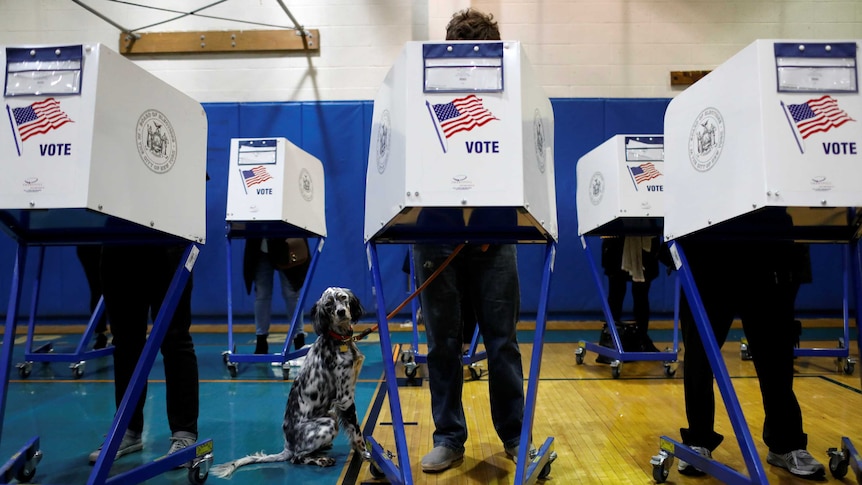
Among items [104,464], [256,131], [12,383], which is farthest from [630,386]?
[256,131]

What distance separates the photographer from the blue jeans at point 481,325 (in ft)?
7.00

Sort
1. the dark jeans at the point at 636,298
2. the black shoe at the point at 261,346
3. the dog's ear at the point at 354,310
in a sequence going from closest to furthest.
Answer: the dog's ear at the point at 354,310 → the dark jeans at the point at 636,298 → the black shoe at the point at 261,346

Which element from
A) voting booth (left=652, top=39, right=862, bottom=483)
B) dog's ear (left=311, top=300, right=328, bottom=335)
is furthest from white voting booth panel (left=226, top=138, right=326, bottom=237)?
voting booth (left=652, top=39, right=862, bottom=483)

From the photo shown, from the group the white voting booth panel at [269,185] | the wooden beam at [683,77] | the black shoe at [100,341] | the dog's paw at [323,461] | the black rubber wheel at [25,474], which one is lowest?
the black rubber wheel at [25,474]

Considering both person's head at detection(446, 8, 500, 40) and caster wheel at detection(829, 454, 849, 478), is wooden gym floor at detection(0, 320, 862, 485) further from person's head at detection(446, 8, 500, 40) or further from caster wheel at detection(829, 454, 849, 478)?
person's head at detection(446, 8, 500, 40)

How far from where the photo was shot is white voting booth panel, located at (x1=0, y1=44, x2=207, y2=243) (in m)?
1.53

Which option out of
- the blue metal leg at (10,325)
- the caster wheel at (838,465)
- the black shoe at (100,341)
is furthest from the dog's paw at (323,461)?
the black shoe at (100,341)

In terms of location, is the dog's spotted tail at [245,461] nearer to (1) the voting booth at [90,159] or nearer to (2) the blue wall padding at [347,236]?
(1) the voting booth at [90,159]

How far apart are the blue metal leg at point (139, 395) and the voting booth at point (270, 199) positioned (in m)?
2.01

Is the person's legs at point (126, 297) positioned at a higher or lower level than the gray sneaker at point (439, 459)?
higher

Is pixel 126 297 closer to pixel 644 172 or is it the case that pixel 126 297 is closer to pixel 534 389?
pixel 534 389

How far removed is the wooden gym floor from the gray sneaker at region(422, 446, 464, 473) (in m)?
0.03

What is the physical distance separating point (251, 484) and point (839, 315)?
705 cm

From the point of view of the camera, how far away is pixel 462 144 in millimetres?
1598
